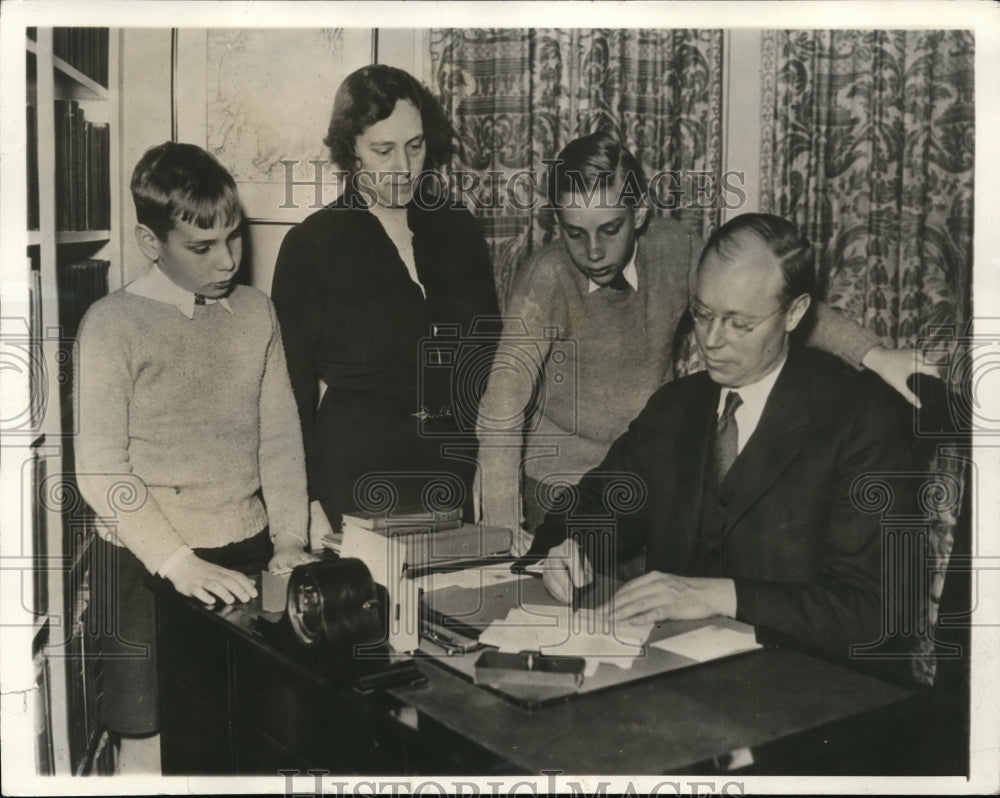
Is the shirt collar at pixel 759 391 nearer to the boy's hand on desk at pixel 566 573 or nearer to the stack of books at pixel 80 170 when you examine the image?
the boy's hand on desk at pixel 566 573

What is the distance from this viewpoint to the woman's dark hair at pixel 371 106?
2475mm

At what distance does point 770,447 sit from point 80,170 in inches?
74.4

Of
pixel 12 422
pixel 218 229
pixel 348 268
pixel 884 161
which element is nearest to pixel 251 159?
pixel 218 229

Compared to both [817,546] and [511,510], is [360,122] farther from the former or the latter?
[817,546]

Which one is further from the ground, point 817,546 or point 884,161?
point 884,161

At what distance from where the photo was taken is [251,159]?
246cm

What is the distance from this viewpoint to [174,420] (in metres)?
2.46

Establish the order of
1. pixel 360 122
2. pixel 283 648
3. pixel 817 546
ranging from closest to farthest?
pixel 283 648 < pixel 817 546 < pixel 360 122

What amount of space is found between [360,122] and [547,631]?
1.39 m

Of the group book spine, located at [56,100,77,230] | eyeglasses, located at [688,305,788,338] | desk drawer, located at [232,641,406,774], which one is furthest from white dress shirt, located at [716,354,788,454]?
book spine, located at [56,100,77,230]

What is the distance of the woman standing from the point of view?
2.53m

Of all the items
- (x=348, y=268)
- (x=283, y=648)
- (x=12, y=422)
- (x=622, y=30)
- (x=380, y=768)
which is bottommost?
(x=380, y=768)

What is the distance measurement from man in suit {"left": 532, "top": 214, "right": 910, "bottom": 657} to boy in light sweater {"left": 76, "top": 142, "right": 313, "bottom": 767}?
827mm

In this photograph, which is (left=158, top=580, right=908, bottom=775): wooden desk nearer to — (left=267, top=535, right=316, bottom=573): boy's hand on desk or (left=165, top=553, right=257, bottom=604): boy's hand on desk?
(left=165, top=553, right=257, bottom=604): boy's hand on desk
